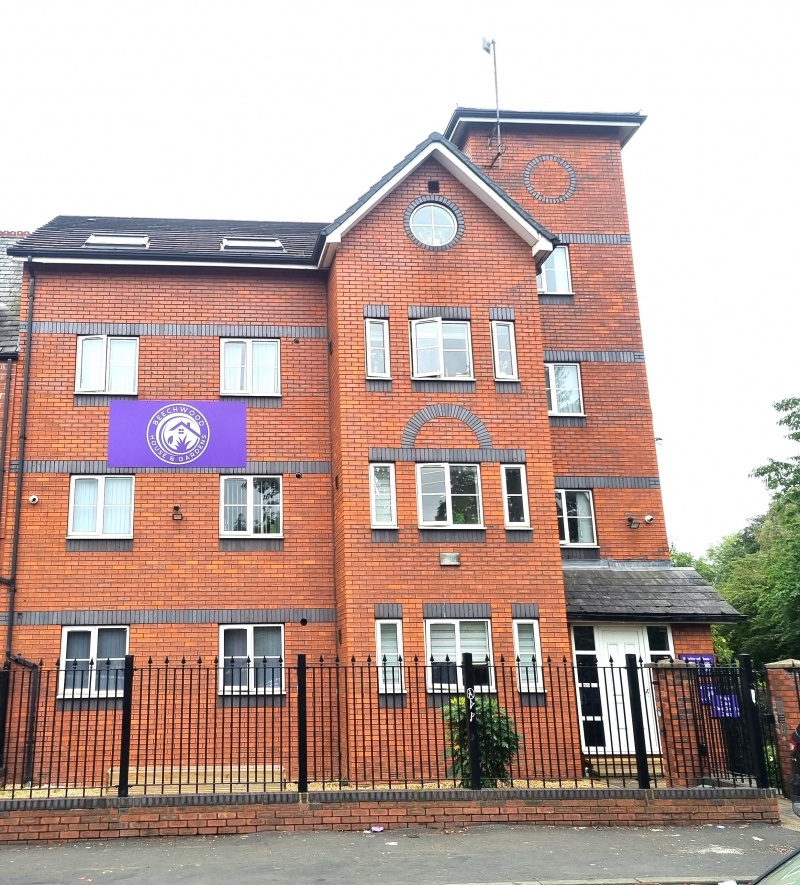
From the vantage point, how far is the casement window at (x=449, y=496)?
54.7ft

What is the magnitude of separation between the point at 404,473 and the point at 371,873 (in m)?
8.68

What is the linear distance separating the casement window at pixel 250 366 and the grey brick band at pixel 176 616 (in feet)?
14.2

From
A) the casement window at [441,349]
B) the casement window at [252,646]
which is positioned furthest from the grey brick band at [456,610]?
the casement window at [441,349]

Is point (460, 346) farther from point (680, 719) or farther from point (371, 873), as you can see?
point (371, 873)

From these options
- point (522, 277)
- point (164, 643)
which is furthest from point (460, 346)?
point (164, 643)

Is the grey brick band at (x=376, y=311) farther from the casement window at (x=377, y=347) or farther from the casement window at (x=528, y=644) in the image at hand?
the casement window at (x=528, y=644)

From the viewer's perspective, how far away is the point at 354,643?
1575 centimetres

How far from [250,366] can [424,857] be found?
1098cm

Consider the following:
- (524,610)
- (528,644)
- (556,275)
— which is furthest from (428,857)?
(556,275)

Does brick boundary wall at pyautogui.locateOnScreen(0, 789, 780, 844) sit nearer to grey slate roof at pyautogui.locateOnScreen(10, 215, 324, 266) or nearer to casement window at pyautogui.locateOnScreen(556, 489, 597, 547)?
casement window at pyautogui.locateOnScreen(556, 489, 597, 547)

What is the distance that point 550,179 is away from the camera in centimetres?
2117

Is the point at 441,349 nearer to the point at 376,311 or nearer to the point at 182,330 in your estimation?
the point at 376,311

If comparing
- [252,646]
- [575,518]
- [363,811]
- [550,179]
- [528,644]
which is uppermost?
[550,179]

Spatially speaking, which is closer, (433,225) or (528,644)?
(528,644)
